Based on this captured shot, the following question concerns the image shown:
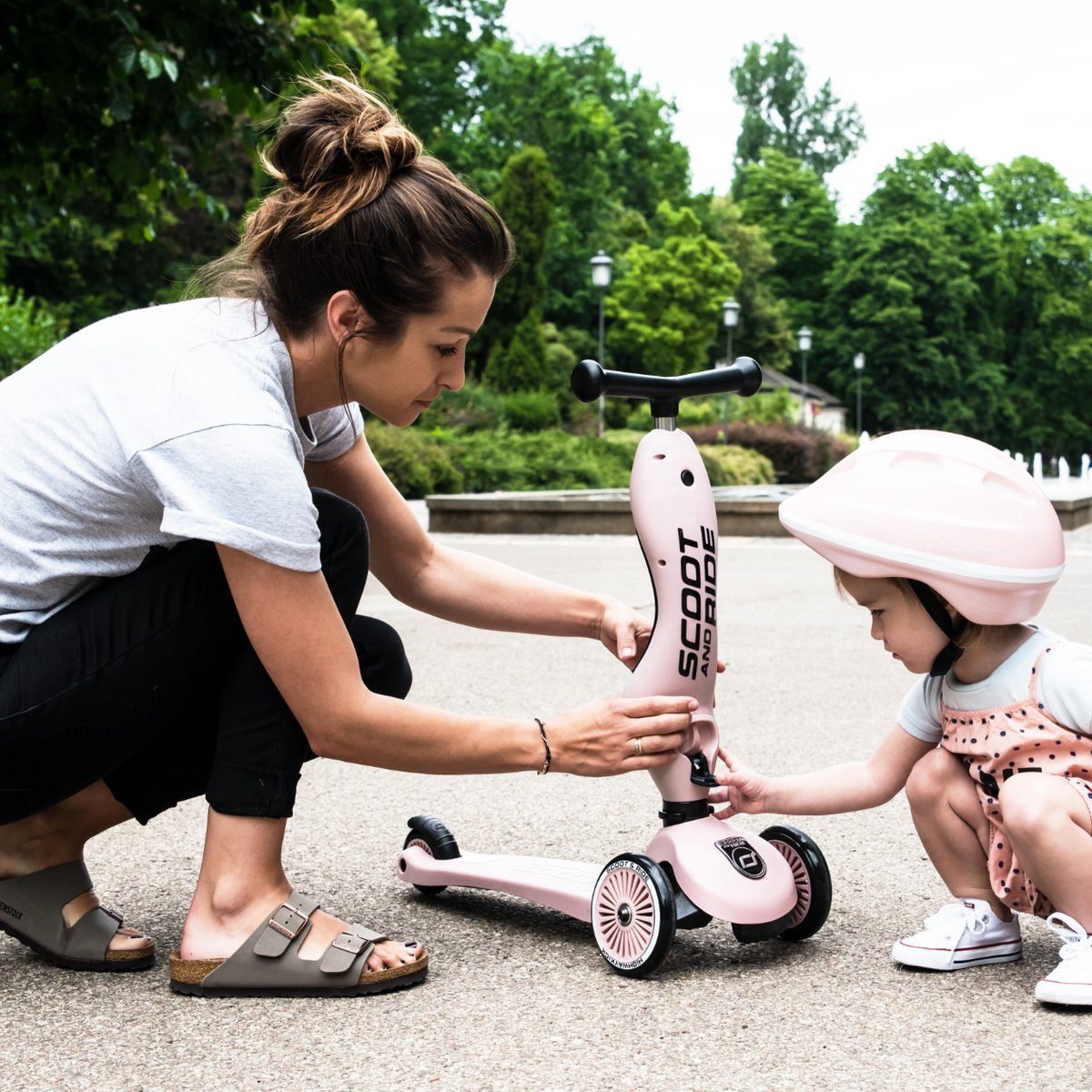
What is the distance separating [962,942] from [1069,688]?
456 mm

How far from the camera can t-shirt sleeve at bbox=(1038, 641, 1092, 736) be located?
2057 millimetres

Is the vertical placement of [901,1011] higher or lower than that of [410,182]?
lower

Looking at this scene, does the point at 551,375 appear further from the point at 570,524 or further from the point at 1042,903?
the point at 1042,903

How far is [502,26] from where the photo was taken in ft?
131

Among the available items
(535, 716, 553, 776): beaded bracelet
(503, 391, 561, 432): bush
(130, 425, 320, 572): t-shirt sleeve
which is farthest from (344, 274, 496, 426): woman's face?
(503, 391, 561, 432): bush

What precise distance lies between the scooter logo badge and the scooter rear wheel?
0.10 meters

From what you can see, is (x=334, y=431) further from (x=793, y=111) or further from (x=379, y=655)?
(x=793, y=111)

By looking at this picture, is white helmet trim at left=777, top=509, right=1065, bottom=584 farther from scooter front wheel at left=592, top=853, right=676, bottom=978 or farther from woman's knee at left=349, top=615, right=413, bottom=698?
woman's knee at left=349, top=615, right=413, bottom=698

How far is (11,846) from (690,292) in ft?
136

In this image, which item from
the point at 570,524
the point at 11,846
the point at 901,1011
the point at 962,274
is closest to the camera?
the point at 901,1011

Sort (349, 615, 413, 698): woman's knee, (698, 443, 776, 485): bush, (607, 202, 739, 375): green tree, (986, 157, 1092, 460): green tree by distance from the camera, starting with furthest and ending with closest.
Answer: (986, 157, 1092, 460): green tree, (607, 202, 739, 375): green tree, (698, 443, 776, 485): bush, (349, 615, 413, 698): woman's knee

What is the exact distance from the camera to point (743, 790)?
92.0 inches

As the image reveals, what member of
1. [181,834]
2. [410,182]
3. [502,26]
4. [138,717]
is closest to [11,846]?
[138,717]

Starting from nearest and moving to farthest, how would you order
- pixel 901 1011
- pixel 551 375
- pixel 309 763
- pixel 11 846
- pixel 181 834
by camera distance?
pixel 901 1011, pixel 11 846, pixel 181 834, pixel 309 763, pixel 551 375
